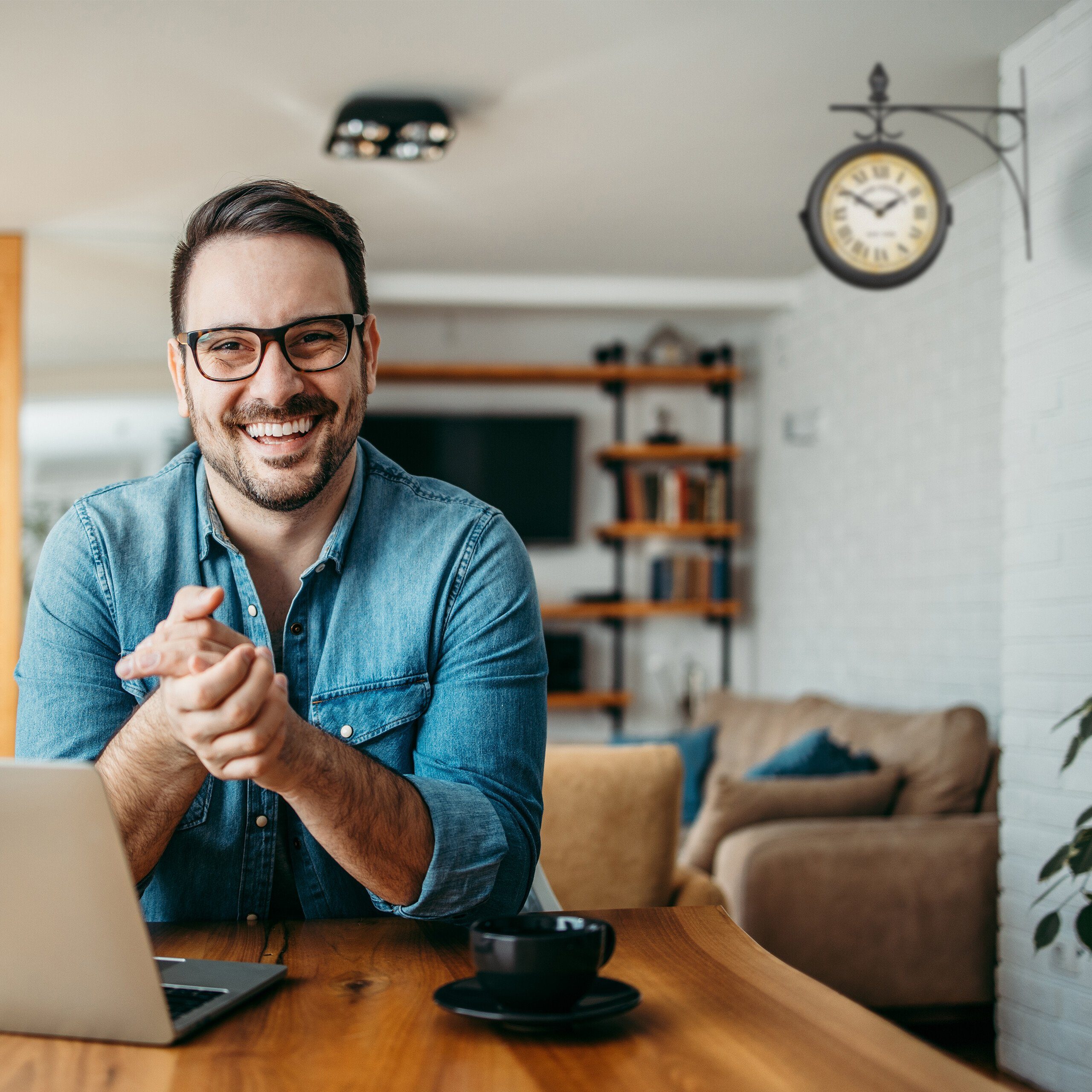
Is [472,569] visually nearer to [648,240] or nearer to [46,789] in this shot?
[46,789]

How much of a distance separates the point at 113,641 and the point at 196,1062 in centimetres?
66

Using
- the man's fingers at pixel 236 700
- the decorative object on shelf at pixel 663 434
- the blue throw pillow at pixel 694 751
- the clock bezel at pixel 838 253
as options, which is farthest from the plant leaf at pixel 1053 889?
the decorative object on shelf at pixel 663 434

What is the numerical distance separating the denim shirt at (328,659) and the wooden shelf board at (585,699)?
4.22m

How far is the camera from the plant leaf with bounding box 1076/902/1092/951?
2115 mm

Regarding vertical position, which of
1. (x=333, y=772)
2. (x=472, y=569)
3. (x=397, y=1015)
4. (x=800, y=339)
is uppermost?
(x=800, y=339)

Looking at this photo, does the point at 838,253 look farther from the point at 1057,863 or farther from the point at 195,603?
the point at 195,603

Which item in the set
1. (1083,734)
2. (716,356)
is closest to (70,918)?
(1083,734)

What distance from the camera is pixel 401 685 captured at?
1224mm

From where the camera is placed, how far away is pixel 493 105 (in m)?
3.41

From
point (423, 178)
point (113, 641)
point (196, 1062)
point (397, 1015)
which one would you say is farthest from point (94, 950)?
point (423, 178)

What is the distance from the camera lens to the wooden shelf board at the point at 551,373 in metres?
5.61

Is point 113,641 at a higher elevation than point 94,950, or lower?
higher

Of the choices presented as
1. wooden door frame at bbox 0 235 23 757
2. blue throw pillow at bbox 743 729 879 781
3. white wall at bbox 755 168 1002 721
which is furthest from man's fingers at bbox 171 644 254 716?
wooden door frame at bbox 0 235 23 757

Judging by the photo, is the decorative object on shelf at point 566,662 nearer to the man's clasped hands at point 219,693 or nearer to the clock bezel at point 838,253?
the clock bezel at point 838,253
